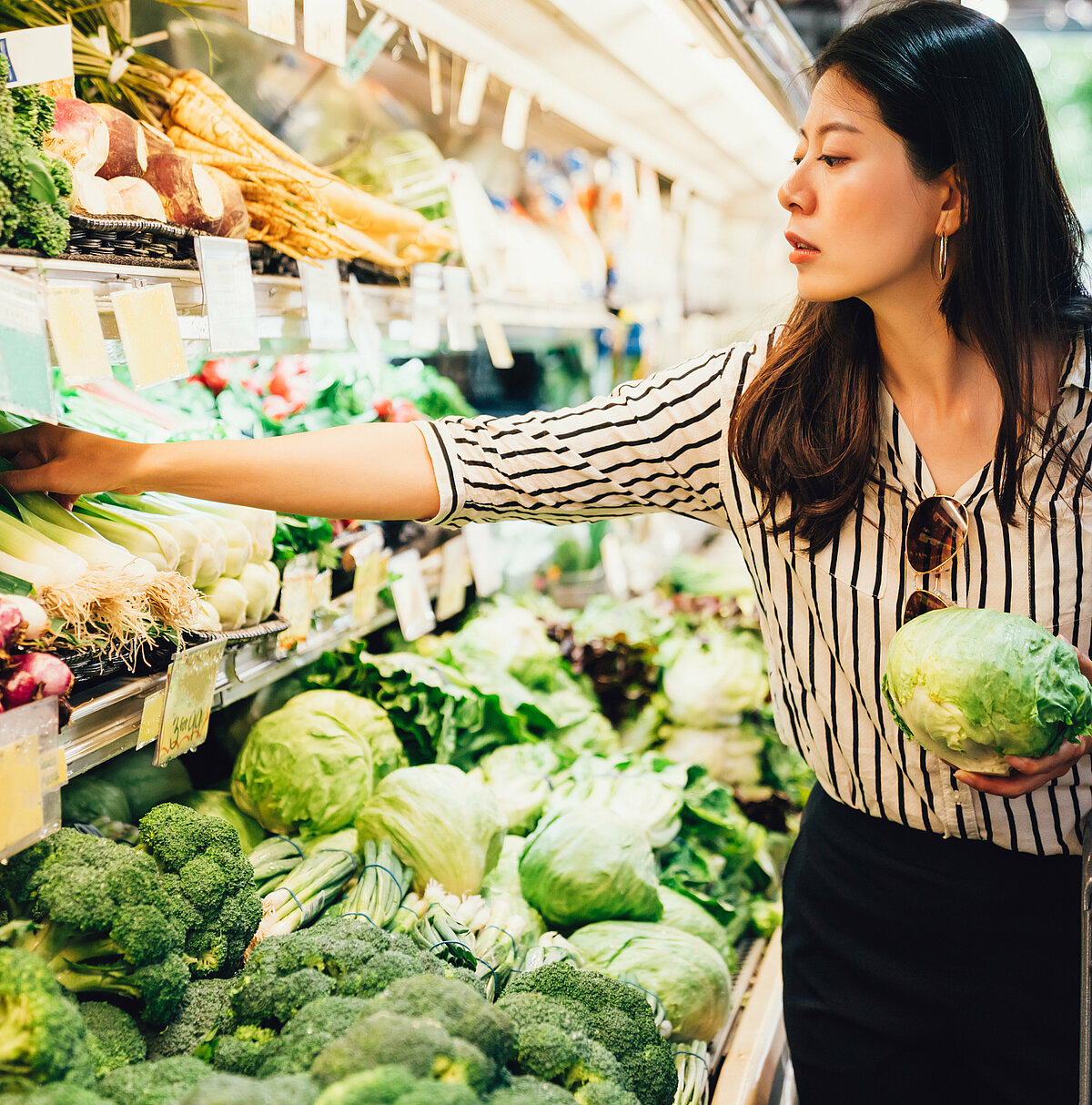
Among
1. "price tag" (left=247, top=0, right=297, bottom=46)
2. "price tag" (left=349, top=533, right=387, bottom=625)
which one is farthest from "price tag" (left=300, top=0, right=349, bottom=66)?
"price tag" (left=349, top=533, right=387, bottom=625)

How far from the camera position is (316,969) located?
50.3 inches

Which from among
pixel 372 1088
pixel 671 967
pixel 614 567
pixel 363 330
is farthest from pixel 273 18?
pixel 614 567

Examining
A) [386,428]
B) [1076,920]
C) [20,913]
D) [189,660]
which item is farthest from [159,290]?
[1076,920]

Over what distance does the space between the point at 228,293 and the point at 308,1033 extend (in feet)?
3.61

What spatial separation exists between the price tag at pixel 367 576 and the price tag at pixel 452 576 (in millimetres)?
472

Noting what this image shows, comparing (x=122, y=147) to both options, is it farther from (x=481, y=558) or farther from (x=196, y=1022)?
(x=481, y=558)

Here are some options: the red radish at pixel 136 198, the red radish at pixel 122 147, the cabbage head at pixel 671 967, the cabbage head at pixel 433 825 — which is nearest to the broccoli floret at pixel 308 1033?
the cabbage head at pixel 433 825

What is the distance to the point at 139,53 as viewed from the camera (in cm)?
193

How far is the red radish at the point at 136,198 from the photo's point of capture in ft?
4.79

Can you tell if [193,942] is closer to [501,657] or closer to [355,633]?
[355,633]

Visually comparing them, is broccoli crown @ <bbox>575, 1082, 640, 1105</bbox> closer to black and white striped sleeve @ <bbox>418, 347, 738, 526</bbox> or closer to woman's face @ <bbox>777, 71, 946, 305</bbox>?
black and white striped sleeve @ <bbox>418, 347, 738, 526</bbox>

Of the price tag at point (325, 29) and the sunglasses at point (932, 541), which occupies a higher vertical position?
the price tag at point (325, 29)

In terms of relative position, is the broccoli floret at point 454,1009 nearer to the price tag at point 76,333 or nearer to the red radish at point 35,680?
the red radish at point 35,680

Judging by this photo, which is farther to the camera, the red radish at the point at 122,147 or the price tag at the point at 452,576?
the price tag at the point at 452,576
